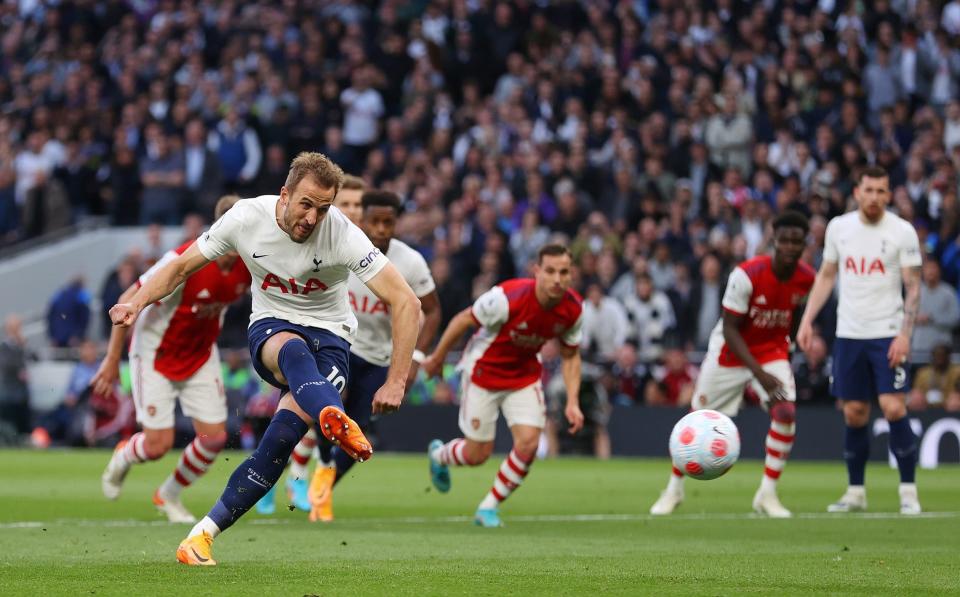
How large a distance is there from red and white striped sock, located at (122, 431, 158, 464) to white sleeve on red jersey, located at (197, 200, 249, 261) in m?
4.87

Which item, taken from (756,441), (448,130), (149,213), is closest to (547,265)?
(756,441)

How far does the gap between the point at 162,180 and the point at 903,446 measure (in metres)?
17.3

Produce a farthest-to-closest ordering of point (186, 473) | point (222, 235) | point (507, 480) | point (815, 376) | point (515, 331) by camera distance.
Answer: point (815, 376) → point (186, 473) → point (515, 331) → point (507, 480) → point (222, 235)

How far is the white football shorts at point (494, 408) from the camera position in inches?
518

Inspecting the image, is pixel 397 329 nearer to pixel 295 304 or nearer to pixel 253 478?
pixel 295 304

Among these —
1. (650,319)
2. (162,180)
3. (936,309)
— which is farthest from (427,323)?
(162,180)

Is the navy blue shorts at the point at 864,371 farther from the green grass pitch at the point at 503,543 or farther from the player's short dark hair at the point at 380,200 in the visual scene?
the player's short dark hair at the point at 380,200

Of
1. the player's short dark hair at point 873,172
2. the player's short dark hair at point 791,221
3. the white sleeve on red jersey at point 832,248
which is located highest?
the player's short dark hair at point 873,172

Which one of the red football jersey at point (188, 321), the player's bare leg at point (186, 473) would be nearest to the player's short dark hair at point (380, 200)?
the red football jersey at point (188, 321)

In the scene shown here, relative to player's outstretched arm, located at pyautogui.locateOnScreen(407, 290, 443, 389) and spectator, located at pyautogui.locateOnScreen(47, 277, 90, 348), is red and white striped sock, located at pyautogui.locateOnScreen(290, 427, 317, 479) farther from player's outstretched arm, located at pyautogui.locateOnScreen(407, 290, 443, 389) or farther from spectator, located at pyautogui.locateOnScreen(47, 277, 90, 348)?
spectator, located at pyautogui.locateOnScreen(47, 277, 90, 348)

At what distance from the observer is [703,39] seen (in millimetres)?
25359

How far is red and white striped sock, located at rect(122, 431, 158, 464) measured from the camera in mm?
13477

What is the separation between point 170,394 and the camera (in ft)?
44.2

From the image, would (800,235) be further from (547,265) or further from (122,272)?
(122,272)
